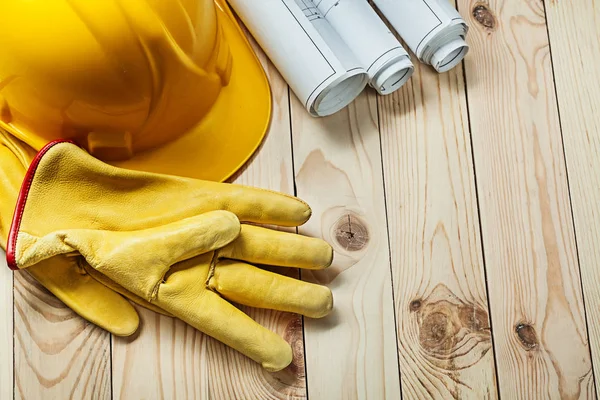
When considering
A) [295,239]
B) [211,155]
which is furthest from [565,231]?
[211,155]

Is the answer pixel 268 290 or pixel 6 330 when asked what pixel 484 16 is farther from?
pixel 6 330

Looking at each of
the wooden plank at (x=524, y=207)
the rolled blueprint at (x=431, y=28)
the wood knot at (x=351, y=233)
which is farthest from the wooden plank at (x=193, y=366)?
the rolled blueprint at (x=431, y=28)

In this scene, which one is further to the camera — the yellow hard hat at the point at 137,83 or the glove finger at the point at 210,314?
the glove finger at the point at 210,314

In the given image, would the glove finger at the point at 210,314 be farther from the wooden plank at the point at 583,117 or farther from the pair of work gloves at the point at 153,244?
the wooden plank at the point at 583,117

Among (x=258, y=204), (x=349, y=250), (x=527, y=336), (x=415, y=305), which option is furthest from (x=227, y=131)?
(x=527, y=336)

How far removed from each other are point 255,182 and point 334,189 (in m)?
0.10

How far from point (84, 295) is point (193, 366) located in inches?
5.9

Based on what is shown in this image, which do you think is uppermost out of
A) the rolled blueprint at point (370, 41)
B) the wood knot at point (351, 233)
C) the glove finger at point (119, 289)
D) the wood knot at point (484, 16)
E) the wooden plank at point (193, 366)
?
the wood knot at point (484, 16)

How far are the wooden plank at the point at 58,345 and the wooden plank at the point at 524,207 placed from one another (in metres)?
0.48

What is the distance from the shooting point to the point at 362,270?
83 centimetres

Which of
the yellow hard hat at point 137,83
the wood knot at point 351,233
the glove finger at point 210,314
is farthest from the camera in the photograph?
the wood knot at point 351,233

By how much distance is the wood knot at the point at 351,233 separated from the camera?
0.83 m

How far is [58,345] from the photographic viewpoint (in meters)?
0.79

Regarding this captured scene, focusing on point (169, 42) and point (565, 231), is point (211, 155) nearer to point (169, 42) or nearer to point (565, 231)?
point (169, 42)
